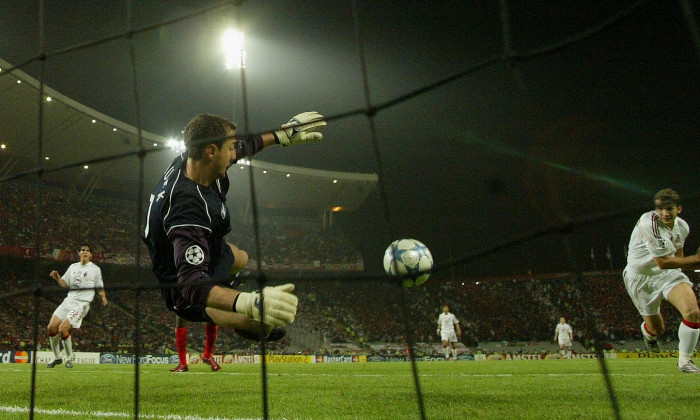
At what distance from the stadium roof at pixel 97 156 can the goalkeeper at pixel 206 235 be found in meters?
10.0

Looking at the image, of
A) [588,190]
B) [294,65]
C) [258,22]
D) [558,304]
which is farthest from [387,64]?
[588,190]

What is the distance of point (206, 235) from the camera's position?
2.74m

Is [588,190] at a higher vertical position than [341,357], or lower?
higher

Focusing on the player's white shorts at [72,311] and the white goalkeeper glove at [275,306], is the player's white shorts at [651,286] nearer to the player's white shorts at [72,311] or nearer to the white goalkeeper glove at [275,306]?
the white goalkeeper glove at [275,306]

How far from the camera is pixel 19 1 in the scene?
13.4m

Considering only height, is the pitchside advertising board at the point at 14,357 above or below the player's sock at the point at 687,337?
above

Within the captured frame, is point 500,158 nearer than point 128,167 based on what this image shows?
No

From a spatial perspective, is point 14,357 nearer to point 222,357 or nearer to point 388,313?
point 222,357

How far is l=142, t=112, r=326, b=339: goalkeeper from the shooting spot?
214 centimetres

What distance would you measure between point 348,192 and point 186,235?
2603cm

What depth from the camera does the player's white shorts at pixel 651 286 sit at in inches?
220

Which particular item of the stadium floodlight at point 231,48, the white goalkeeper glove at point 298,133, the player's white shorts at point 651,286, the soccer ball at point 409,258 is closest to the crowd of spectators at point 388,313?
the stadium floodlight at point 231,48

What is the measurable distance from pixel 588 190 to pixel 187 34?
29.1m

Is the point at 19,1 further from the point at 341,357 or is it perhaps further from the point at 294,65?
the point at 341,357
